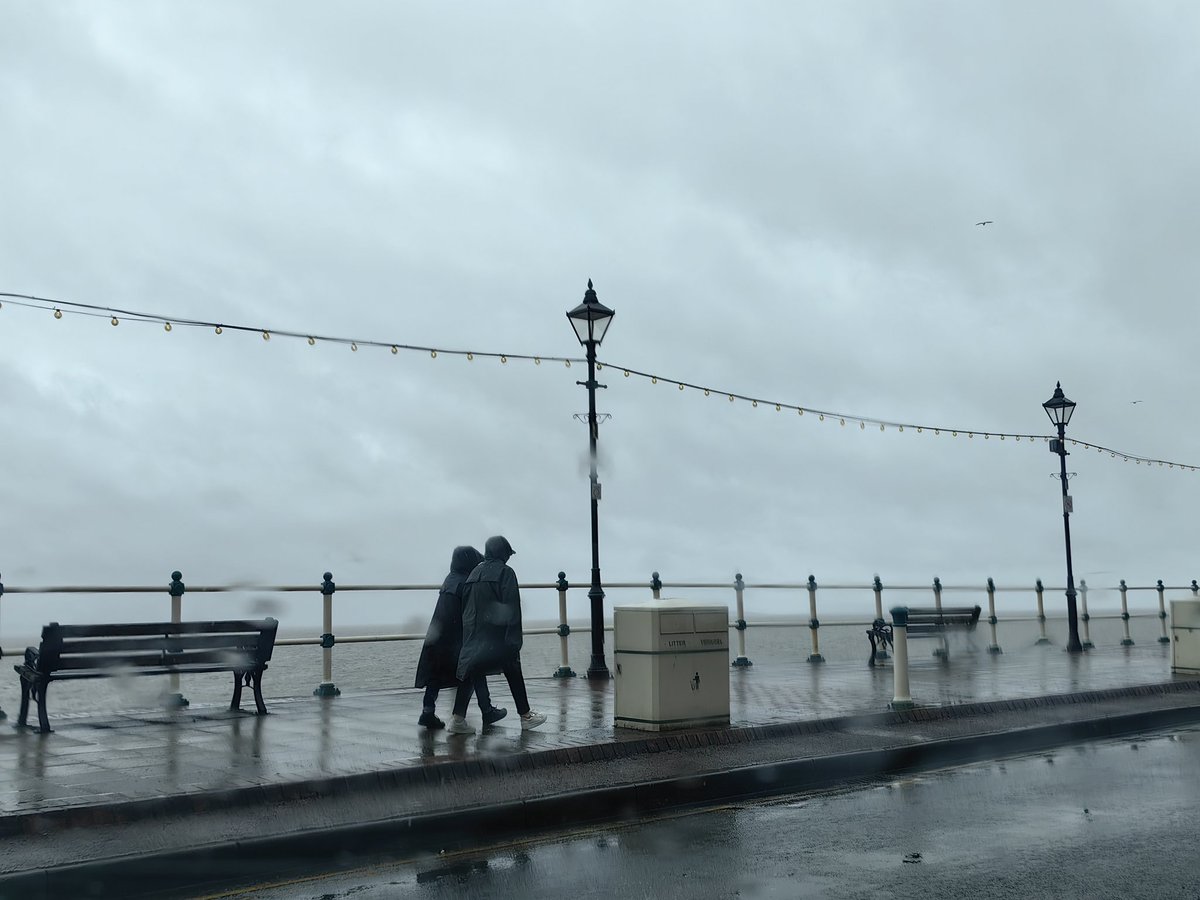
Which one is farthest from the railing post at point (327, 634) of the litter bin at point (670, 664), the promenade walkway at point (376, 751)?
the litter bin at point (670, 664)

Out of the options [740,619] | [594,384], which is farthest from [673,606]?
[740,619]

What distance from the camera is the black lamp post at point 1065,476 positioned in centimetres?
2610

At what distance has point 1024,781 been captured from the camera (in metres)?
9.32

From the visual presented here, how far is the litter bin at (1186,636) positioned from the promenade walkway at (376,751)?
66.0 inches

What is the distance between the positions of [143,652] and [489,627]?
356cm

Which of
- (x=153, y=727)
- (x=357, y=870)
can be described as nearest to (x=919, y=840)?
(x=357, y=870)

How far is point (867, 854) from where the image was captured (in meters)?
6.70

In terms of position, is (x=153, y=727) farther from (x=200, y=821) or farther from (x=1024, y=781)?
(x=1024, y=781)

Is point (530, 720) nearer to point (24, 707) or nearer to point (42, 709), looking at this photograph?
point (42, 709)

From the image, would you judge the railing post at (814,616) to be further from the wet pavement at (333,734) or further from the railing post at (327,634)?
the railing post at (327,634)

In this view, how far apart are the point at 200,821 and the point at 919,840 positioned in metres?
4.28

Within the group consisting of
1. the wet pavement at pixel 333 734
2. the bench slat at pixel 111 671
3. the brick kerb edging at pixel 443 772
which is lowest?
the brick kerb edging at pixel 443 772

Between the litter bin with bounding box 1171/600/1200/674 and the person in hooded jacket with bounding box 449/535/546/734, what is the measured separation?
11566 mm

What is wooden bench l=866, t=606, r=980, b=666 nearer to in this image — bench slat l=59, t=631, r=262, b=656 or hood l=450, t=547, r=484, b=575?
hood l=450, t=547, r=484, b=575
